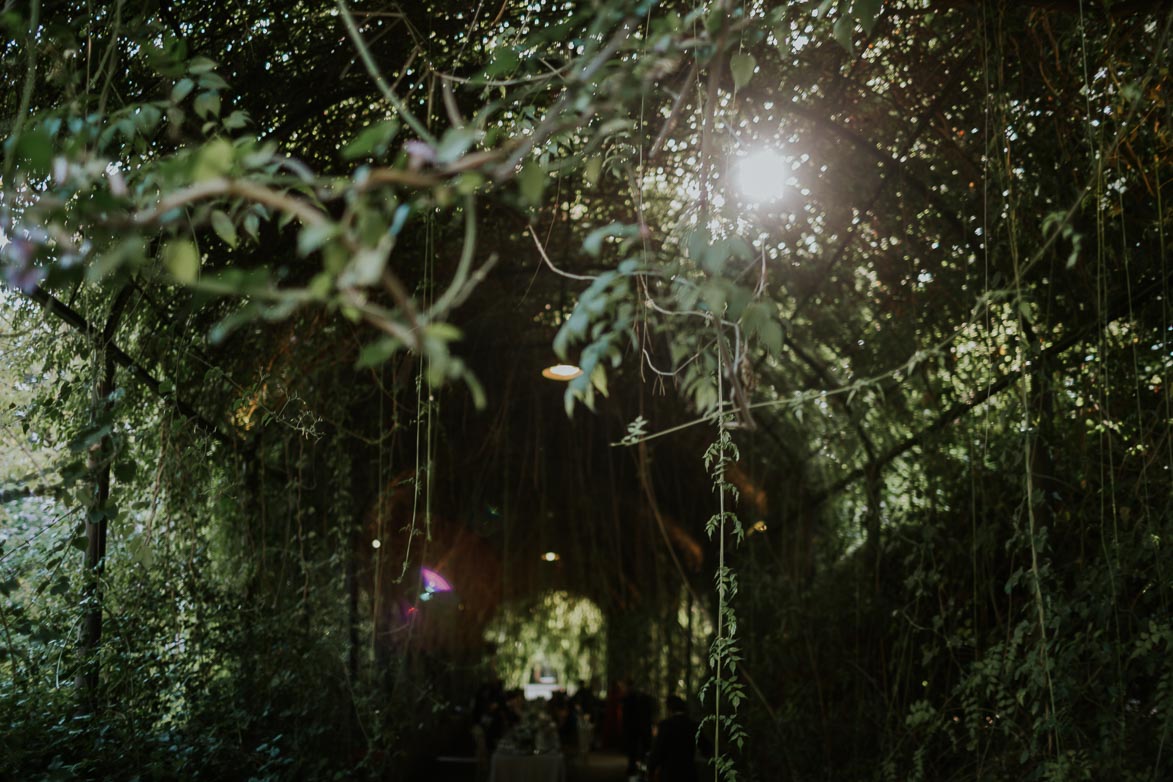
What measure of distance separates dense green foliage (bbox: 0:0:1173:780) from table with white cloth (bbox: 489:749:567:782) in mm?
1176

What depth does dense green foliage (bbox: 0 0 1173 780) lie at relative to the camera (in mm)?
1725

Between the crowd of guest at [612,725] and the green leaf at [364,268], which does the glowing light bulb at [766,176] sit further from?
the green leaf at [364,268]

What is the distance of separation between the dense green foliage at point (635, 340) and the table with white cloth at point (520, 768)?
118cm

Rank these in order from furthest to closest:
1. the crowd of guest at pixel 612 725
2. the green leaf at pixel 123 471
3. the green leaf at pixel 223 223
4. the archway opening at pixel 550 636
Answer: the archway opening at pixel 550 636 → the crowd of guest at pixel 612 725 → the green leaf at pixel 123 471 → the green leaf at pixel 223 223

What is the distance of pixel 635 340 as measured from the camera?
57.4 inches

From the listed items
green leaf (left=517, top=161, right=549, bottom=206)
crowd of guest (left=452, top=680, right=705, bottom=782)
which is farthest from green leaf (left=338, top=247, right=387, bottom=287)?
crowd of guest (left=452, top=680, right=705, bottom=782)

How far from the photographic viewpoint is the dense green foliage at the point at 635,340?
5.66ft

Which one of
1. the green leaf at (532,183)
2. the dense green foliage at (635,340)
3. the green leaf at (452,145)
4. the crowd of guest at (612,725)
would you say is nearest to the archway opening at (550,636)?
the crowd of guest at (612,725)

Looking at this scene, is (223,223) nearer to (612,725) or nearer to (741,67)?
(741,67)

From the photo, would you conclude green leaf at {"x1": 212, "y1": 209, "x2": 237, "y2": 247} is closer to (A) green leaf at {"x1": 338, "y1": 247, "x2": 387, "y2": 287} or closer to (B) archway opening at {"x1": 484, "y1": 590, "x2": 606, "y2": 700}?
(A) green leaf at {"x1": 338, "y1": 247, "x2": 387, "y2": 287}

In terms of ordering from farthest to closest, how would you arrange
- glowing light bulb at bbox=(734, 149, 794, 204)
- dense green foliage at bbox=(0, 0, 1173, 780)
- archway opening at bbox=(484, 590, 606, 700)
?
archway opening at bbox=(484, 590, 606, 700) → glowing light bulb at bbox=(734, 149, 794, 204) → dense green foliage at bbox=(0, 0, 1173, 780)

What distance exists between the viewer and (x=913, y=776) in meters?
3.81

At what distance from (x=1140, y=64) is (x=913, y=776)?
2611 mm

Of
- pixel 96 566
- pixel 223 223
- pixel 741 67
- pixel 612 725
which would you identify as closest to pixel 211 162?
pixel 223 223
